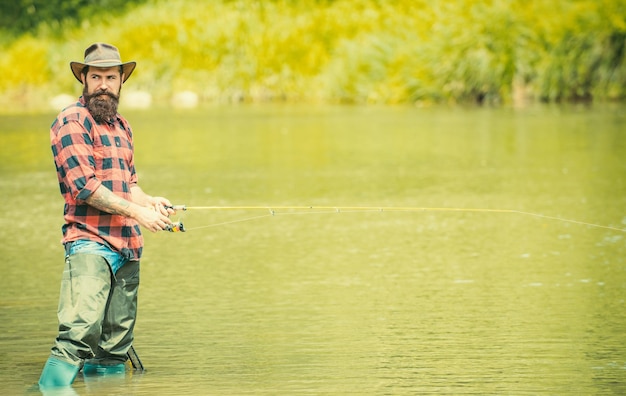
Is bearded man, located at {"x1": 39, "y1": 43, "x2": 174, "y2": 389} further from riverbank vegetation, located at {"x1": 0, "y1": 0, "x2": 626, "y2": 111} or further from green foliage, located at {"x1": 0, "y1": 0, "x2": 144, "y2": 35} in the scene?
green foliage, located at {"x1": 0, "y1": 0, "x2": 144, "y2": 35}

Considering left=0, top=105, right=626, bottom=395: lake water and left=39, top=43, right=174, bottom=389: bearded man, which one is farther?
left=0, top=105, right=626, bottom=395: lake water

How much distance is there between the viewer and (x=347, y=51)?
54.3 metres

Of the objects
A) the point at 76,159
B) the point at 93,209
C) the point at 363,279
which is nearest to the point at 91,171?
the point at 76,159

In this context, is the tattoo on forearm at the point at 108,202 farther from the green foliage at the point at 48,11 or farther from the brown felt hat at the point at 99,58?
the green foliage at the point at 48,11

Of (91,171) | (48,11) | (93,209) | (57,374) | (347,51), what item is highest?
(48,11)

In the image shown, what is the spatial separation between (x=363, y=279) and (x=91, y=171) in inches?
145

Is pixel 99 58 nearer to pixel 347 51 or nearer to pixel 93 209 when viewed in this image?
pixel 93 209

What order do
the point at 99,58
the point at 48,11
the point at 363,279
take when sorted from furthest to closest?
the point at 48,11
the point at 363,279
the point at 99,58

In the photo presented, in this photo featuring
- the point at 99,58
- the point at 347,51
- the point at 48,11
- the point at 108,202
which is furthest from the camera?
the point at 48,11

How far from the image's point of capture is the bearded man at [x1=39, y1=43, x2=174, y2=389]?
5.75m

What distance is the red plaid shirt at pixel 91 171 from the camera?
18.9ft

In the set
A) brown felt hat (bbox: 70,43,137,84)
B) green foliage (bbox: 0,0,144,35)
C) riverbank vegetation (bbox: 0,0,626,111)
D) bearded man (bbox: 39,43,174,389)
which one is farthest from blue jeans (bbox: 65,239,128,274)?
green foliage (bbox: 0,0,144,35)

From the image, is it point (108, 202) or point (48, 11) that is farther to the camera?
point (48, 11)

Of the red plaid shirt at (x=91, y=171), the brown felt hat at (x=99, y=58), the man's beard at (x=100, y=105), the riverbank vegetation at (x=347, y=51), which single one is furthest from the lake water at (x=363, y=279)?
the riverbank vegetation at (x=347, y=51)
